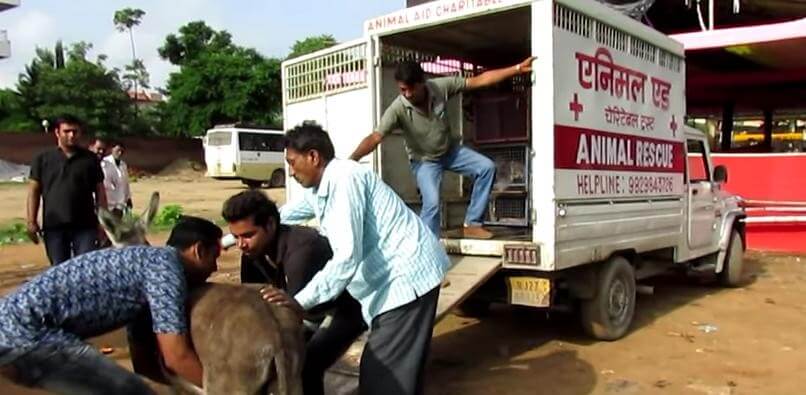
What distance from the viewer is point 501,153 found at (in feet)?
24.2

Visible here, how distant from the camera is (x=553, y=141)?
530 cm

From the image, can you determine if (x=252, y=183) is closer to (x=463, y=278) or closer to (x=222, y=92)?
(x=222, y=92)

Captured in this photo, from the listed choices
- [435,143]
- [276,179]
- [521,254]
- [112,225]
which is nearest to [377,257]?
Answer: [112,225]

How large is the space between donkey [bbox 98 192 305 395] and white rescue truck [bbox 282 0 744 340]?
2.16m

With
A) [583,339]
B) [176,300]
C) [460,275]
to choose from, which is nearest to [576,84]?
[460,275]

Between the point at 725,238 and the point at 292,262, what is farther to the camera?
the point at 725,238

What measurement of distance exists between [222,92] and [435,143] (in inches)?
1300

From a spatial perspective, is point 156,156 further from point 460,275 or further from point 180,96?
point 460,275

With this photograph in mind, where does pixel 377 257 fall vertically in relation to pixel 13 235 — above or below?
above

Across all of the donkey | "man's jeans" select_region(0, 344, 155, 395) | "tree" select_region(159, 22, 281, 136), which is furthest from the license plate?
"tree" select_region(159, 22, 281, 136)

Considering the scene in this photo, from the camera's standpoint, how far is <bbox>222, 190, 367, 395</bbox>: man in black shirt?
3.30m

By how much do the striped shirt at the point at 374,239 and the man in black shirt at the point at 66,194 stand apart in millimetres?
2941

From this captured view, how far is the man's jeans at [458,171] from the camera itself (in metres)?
6.00

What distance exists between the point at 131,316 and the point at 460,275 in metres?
3.03
